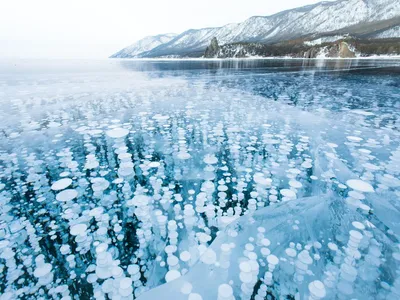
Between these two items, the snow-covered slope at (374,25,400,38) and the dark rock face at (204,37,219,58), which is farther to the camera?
the snow-covered slope at (374,25,400,38)

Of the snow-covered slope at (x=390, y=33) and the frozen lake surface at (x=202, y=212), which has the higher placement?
the snow-covered slope at (x=390, y=33)

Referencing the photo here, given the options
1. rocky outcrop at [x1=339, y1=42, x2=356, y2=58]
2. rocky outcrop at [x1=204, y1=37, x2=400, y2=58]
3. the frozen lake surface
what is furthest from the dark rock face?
the frozen lake surface

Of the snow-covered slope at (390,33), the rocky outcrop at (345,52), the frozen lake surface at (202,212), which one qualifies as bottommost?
the frozen lake surface at (202,212)

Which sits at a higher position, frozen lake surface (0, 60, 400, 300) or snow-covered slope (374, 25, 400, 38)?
snow-covered slope (374, 25, 400, 38)

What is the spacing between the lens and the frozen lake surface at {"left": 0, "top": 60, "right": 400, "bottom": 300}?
8.33 ft

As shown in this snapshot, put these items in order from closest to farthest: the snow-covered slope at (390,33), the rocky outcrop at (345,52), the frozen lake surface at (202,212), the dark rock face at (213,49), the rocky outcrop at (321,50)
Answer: the frozen lake surface at (202,212), the rocky outcrop at (345,52), the rocky outcrop at (321,50), the dark rock face at (213,49), the snow-covered slope at (390,33)

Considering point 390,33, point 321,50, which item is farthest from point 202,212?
point 390,33

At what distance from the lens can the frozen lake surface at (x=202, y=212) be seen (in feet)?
8.33

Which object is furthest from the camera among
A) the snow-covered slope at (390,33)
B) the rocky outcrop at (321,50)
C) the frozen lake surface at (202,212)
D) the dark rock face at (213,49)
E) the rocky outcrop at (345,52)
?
the snow-covered slope at (390,33)

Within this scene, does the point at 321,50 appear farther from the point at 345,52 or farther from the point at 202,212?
the point at 202,212

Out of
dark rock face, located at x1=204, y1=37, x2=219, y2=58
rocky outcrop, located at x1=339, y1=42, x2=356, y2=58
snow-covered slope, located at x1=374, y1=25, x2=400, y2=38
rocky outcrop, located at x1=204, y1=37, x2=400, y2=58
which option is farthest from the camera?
snow-covered slope, located at x1=374, y1=25, x2=400, y2=38

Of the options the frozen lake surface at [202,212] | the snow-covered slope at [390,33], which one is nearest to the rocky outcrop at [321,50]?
the snow-covered slope at [390,33]

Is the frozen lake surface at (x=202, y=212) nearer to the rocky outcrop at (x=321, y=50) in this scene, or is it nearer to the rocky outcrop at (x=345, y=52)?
the rocky outcrop at (x=345, y=52)

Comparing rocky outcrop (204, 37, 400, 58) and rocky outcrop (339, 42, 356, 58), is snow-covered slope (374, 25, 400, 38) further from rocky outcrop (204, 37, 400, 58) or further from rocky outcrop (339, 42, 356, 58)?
rocky outcrop (339, 42, 356, 58)
